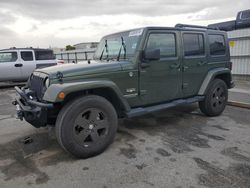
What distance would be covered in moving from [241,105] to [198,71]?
2238mm

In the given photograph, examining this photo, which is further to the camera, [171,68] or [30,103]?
[171,68]

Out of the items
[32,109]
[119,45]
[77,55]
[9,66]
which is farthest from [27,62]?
[77,55]

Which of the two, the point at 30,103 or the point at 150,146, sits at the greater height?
the point at 30,103

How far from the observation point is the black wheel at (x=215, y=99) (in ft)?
16.7

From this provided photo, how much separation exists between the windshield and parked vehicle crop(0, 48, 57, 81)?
627 cm

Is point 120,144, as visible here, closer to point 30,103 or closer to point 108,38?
point 30,103

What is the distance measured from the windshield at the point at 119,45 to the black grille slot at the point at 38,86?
4.55 feet

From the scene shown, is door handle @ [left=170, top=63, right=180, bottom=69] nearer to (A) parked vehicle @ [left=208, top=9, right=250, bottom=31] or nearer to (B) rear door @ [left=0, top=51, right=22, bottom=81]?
(B) rear door @ [left=0, top=51, right=22, bottom=81]

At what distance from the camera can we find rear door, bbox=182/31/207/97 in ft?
15.0

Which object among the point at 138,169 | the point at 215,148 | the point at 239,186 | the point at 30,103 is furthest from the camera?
the point at 215,148

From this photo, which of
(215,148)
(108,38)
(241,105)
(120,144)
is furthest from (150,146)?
(241,105)

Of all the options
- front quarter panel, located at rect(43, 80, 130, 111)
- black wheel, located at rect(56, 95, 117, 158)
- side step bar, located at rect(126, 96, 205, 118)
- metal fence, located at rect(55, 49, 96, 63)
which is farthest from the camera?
metal fence, located at rect(55, 49, 96, 63)

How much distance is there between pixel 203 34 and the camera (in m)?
4.92

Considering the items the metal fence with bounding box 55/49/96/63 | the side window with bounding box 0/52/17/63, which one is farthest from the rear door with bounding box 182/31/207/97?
the metal fence with bounding box 55/49/96/63
